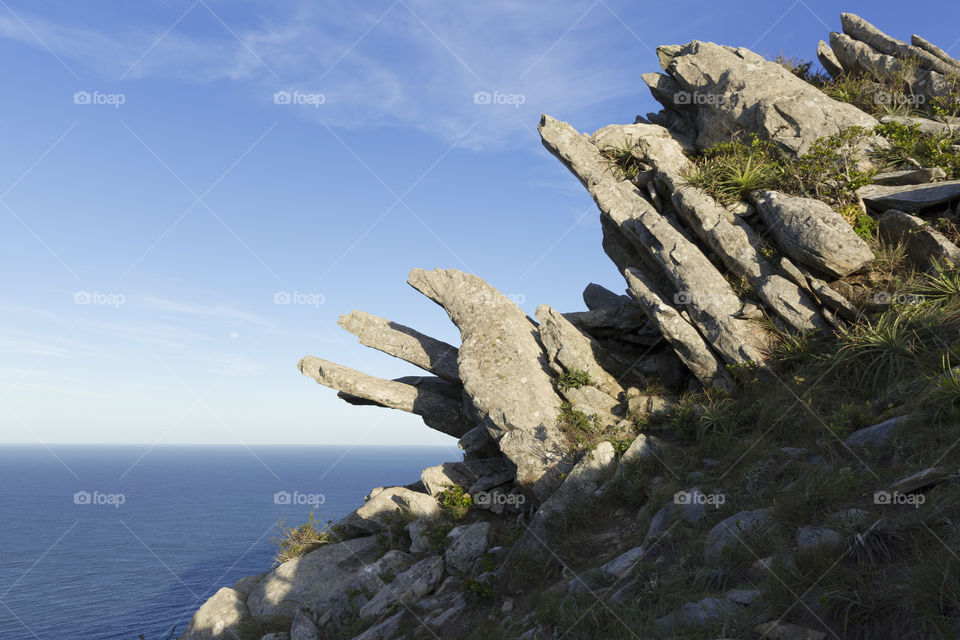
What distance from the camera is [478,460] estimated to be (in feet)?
56.6

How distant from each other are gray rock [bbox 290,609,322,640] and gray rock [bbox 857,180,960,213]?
19.3 m

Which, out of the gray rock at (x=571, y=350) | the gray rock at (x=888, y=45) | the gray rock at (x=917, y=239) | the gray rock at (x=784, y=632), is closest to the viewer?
the gray rock at (x=784, y=632)

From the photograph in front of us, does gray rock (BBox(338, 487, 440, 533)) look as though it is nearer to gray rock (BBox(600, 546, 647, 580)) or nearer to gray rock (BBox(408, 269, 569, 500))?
gray rock (BBox(408, 269, 569, 500))

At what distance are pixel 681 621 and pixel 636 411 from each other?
27.3 ft

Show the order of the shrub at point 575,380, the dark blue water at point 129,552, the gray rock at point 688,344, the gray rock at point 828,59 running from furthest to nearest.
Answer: the dark blue water at point 129,552 < the gray rock at point 828,59 < the shrub at point 575,380 < the gray rock at point 688,344

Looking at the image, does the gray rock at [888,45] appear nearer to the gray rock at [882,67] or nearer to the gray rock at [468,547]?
the gray rock at [882,67]

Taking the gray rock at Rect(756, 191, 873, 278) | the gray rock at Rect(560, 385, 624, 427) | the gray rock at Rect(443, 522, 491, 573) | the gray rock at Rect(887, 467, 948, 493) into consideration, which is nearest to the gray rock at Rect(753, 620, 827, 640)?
the gray rock at Rect(887, 467, 948, 493)

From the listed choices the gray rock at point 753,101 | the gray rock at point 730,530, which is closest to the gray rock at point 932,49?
the gray rock at point 753,101

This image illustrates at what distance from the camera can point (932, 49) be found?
68.8 ft

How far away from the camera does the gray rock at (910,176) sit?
47.2ft

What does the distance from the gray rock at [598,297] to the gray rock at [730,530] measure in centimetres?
1149

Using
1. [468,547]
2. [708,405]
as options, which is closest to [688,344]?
[708,405]

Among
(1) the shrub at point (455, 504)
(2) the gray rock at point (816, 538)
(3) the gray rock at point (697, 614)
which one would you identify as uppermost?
(1) the shrub at point (455, 504)

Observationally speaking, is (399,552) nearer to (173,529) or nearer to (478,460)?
(478,460)
